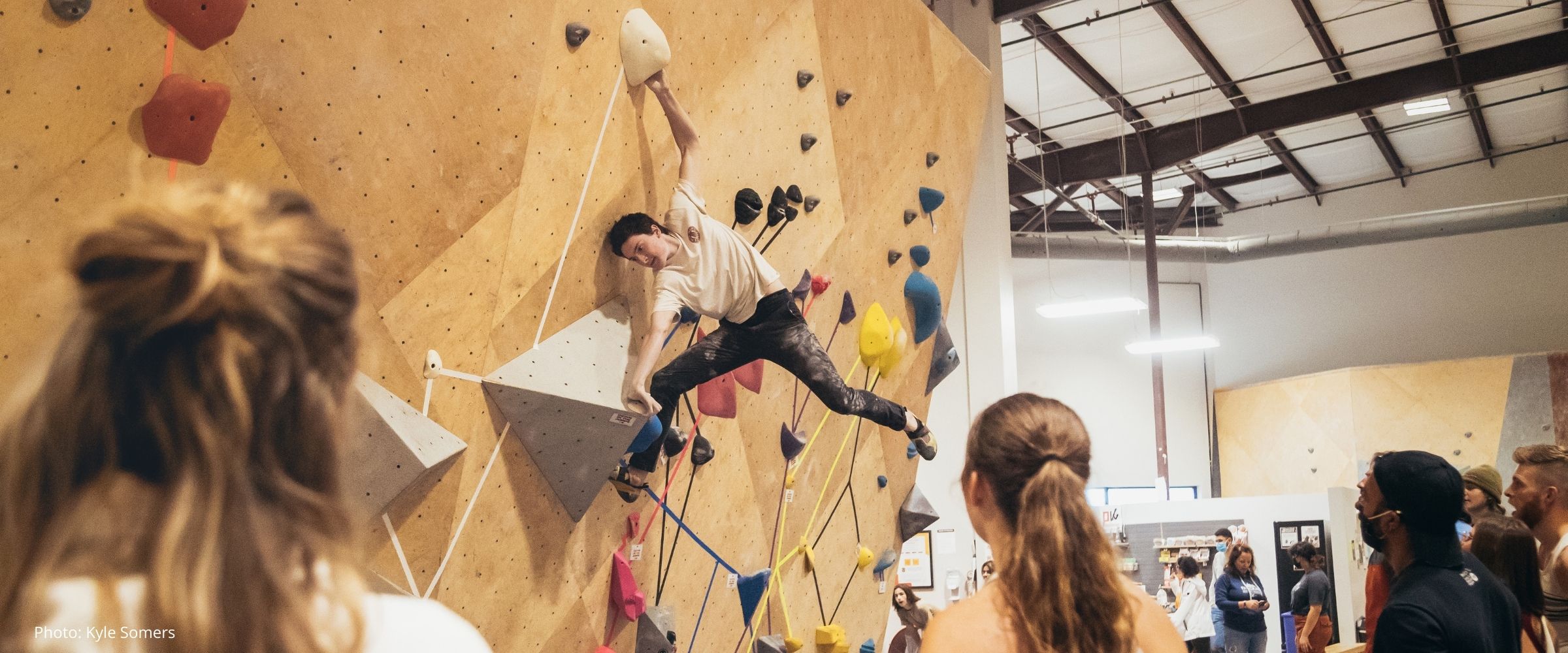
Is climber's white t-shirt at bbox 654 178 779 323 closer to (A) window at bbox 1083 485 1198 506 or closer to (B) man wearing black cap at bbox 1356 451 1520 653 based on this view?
(B) man wearing black cap at bbox 1356 451 1520 653

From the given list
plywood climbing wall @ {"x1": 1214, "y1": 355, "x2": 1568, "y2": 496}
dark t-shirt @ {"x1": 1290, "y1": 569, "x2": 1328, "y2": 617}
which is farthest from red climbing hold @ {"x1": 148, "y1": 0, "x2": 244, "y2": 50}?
plywood climbing wall @ {"x1": 1214, "y1": 355, "x2": 1568, "y2": 496}

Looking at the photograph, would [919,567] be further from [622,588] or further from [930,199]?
[622,588]

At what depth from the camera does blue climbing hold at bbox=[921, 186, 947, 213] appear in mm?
5086

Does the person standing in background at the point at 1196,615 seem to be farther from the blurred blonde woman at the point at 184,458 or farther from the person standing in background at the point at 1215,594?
the blurred blonde woman at the point at 184,458

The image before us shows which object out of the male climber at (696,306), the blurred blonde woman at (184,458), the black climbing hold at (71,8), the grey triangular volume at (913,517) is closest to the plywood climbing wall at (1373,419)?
the grey triangular volume at (913,517)

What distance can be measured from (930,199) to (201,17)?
3.46 metres

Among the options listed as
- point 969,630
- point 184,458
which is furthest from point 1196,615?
point 184,458

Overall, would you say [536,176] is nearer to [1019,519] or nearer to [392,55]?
[392,55]

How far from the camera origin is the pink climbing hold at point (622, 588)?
3.41 metres

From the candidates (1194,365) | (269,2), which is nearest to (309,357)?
(269,2)

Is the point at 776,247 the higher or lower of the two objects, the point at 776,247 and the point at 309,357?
the higher

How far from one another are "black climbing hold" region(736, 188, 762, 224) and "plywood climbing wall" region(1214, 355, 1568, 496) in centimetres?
1081

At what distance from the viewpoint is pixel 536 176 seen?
118 inches

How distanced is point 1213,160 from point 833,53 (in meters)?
10.5
